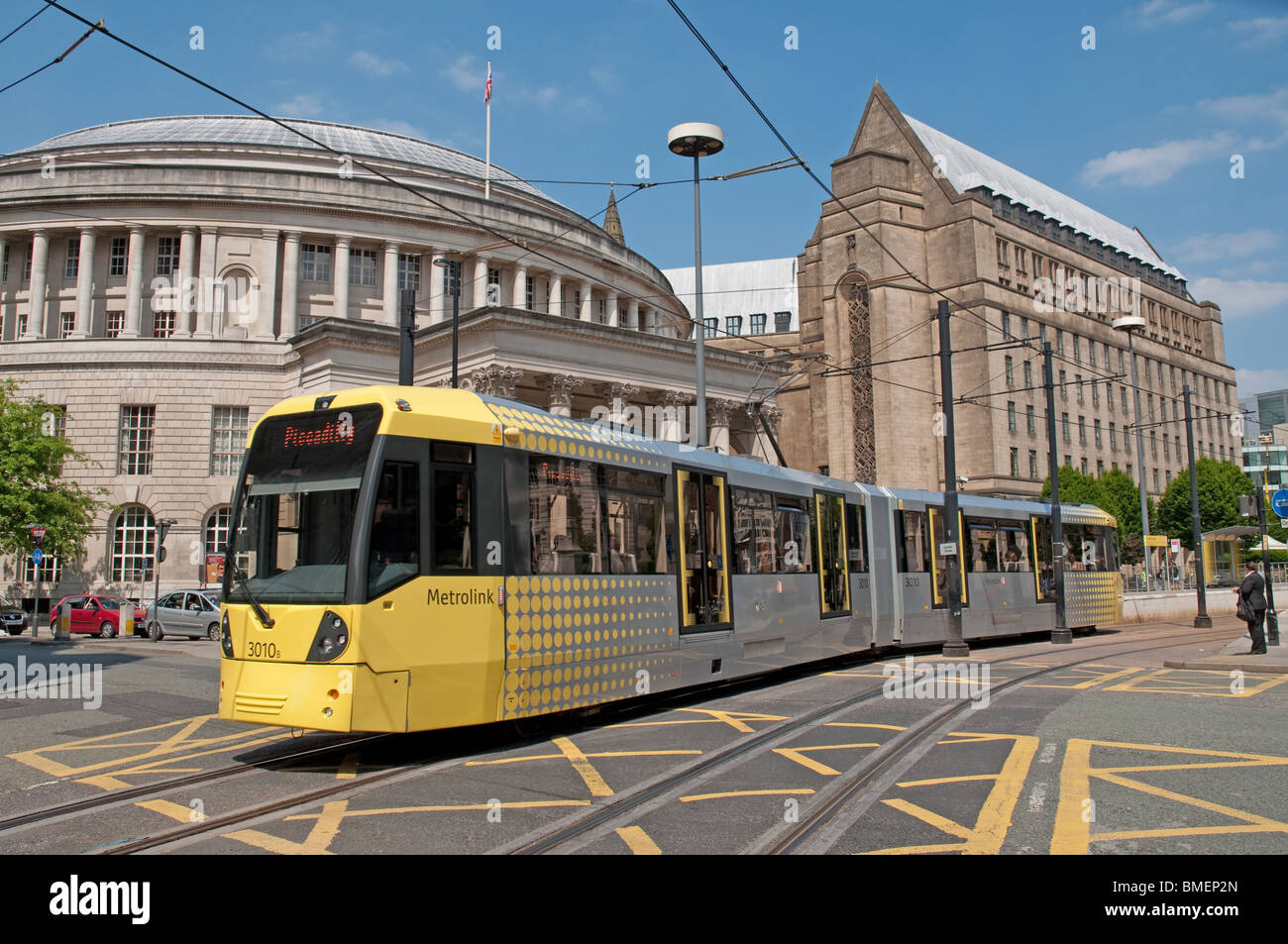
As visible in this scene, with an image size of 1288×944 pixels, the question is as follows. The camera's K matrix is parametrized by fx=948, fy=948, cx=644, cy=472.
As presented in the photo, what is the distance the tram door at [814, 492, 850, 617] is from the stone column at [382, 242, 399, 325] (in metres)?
42.0

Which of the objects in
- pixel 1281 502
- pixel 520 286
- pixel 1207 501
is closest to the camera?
pixel 1281 502

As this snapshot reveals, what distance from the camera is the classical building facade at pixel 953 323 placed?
210 feet

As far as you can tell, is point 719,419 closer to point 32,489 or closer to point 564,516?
point 32,489

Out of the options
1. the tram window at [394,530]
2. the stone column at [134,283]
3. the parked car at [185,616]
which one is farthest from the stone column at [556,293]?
the tram window at [394,530]

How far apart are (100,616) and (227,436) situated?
1691cm

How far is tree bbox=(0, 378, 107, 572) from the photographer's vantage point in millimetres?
39188

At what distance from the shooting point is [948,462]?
19.5 m

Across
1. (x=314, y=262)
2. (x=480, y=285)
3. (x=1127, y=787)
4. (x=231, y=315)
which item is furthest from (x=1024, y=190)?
(x=1127, y=787)

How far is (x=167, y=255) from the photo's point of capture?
53.5 metres

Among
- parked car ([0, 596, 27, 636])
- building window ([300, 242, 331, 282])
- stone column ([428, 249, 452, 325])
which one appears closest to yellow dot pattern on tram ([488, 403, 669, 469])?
parked car ([0, 596, 27, 636])

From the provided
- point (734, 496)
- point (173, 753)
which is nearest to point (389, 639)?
point (173, 753)

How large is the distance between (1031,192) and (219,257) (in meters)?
65.1

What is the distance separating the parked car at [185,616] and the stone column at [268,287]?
2421 cm
